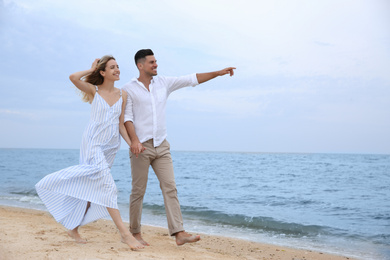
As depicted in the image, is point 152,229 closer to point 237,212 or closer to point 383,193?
point 237,212

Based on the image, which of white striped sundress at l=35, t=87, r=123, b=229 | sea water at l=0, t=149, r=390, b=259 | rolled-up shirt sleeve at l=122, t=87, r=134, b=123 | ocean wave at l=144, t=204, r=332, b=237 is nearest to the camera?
white striped sundress at l=35, t=87, r=123, b=229

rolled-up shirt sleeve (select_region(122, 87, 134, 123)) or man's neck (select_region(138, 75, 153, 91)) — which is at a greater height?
man's neck (select_region(138, 75, 153, 91))

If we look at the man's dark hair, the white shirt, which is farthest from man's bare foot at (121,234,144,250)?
the man's dark hair

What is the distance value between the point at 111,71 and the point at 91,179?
1.12 meters

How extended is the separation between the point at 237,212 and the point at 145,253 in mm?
5910

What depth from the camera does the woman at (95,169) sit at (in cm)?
425

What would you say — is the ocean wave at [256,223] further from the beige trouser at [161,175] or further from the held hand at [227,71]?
the held hand at [227,71]

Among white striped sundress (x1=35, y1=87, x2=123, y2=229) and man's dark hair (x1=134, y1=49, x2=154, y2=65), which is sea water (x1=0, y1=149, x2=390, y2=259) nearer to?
white striped sundress (x1=35, y1=87, x2=123, y2=229)

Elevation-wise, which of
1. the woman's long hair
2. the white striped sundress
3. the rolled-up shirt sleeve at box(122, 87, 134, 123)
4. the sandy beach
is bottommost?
the sandy beach

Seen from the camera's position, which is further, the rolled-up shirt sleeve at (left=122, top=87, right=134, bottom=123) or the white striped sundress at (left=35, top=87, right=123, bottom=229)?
the rolled-up shirt sleeve at (left=122, top=87, right=134, bottom=123)

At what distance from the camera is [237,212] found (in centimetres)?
983

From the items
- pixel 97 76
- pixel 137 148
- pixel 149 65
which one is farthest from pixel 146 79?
pixel 137 148

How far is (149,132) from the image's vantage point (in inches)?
183

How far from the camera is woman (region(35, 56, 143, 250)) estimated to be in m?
4.25
